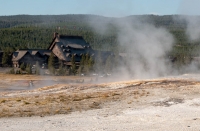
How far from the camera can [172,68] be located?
5231 cm

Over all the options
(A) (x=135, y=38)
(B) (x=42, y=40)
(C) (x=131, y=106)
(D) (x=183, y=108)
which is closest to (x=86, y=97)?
(C) (x=131, y=106)

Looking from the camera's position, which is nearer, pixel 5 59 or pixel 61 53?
pixel 5 59

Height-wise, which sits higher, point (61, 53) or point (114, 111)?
point (61, 53)

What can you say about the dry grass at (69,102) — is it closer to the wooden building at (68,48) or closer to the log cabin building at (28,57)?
the log cabin building at (28,57)

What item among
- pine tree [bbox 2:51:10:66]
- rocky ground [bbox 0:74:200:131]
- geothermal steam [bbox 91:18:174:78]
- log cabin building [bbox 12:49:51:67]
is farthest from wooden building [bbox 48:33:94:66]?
rocky ground [bbox 0:74:200:131]

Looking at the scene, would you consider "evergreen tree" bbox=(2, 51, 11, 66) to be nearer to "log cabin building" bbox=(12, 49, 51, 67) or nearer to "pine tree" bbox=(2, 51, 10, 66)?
"pine tree" bbox=(2, 51, 10, 66)

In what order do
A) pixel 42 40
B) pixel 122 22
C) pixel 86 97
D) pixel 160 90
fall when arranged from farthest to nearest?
1. pixel 42 40
2. pixel 122 22
3. pixel 160 90
4. pixel 86 97

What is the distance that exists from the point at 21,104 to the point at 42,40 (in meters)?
97.1

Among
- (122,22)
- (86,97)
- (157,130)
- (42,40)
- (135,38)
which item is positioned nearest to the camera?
(157,130)

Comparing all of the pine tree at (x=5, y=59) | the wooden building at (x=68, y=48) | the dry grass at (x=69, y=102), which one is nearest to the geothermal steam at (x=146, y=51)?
the dry grass at (x=69, y=102)

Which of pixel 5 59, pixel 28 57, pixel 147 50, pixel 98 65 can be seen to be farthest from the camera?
pixel 5 59

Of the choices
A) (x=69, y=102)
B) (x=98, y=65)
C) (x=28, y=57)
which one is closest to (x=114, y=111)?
(x=69, y=102)

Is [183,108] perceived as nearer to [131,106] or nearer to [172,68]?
[131,106]

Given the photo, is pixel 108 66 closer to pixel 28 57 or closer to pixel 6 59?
pixel 28 57
